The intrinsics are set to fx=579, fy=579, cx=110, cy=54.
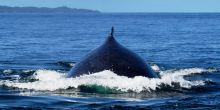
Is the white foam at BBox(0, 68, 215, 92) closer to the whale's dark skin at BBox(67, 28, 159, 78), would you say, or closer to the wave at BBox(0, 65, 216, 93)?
the wave at BBox(0, 65, 216, 93)

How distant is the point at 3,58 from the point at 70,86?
52.8 feet

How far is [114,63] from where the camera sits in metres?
18.5

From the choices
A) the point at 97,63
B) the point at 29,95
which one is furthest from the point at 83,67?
the point at 29,95

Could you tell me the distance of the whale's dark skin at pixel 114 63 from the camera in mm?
18375

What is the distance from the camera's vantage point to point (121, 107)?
1502 centimetres

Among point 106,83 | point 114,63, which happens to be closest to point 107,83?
point 106,83

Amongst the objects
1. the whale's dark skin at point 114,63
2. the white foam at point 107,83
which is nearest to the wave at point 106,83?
the white foam at point 107,83

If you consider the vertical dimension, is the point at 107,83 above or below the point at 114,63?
below

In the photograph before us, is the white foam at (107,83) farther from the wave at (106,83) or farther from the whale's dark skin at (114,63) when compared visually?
the whale's dark skin at (114,63)

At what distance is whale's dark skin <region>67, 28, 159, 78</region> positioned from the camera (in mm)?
18375

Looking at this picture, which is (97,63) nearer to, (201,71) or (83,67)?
(83,67)

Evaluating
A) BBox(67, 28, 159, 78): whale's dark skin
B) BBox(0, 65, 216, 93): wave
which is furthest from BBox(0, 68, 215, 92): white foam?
BBox(67, 28, 159, 78): whale's dark skin

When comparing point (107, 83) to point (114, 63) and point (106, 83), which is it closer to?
point (106, 83)

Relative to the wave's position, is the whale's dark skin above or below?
above
